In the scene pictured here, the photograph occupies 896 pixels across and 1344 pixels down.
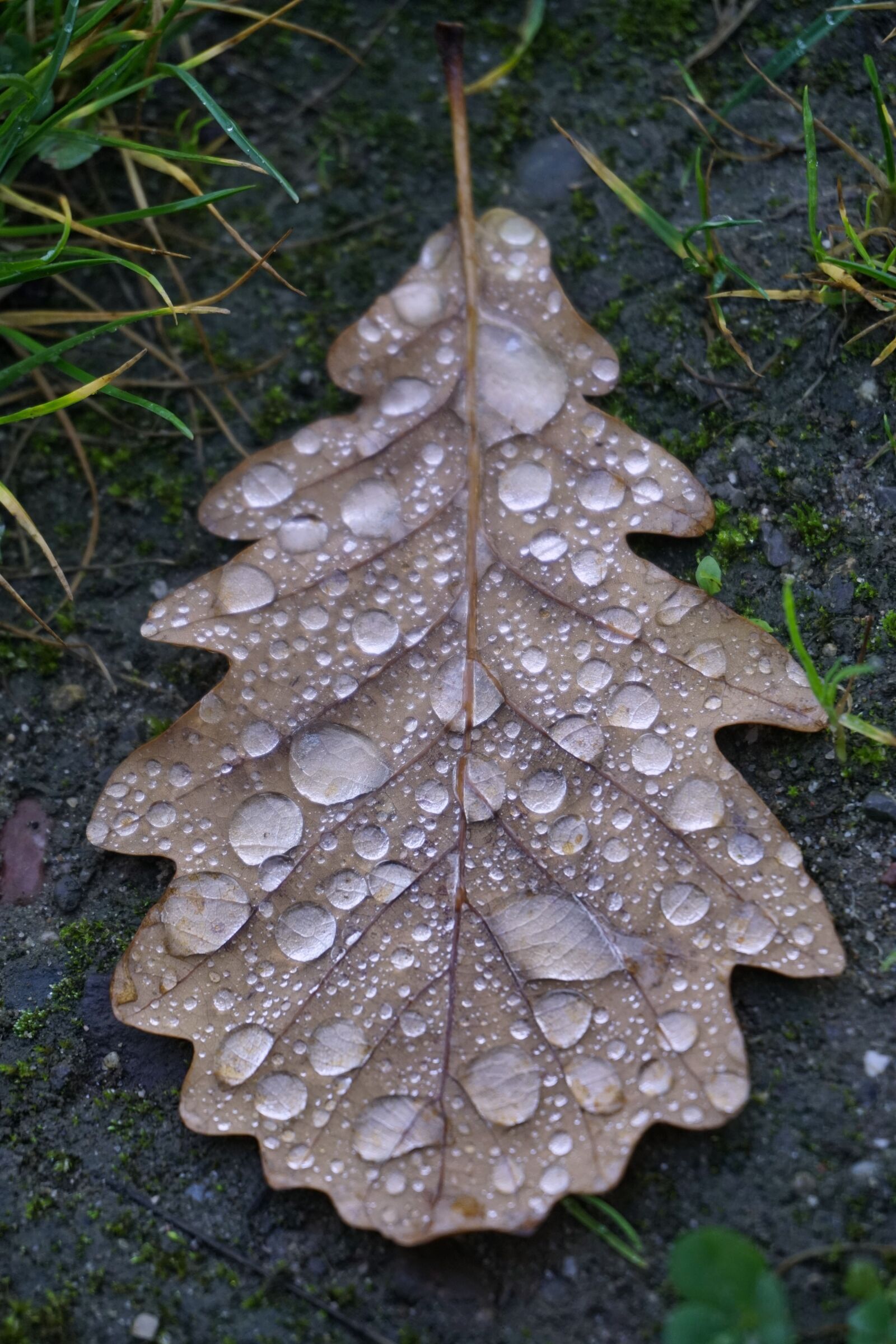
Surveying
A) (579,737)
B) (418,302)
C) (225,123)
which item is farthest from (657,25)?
(579,737)

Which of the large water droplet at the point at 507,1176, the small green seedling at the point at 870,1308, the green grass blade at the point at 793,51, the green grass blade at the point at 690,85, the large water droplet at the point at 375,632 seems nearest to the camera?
the small green seedling at the point at 870,1308

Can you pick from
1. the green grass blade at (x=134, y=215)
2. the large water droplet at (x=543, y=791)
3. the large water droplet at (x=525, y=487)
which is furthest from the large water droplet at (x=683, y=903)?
the green grass blade at (x=134, y=215)

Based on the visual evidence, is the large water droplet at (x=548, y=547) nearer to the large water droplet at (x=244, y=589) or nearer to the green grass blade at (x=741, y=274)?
the large water droplet at (x=244, y=589)

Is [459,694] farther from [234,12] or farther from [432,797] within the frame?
[234,12]

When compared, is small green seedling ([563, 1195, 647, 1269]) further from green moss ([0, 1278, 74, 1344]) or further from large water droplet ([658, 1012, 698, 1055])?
green moss ([0, 1278, 74, 1344])

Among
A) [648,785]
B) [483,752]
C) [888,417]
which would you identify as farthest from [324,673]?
[888,417]

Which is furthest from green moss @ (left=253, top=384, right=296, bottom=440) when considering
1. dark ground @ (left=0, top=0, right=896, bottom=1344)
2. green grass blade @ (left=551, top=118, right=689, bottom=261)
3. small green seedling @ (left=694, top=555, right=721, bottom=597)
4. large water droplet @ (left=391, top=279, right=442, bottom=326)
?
small green seedling @ (left=694, top=555, right=721, bottom=597)
